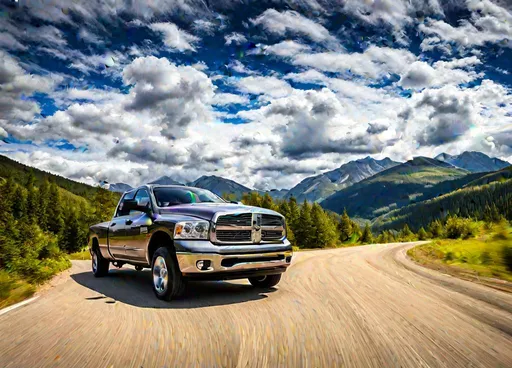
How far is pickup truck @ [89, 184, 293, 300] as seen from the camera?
5.23m

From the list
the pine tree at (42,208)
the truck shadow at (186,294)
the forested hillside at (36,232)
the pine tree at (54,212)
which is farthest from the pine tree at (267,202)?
the truck shadow at (186,294)

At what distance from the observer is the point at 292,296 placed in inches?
216

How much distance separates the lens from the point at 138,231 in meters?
6.71

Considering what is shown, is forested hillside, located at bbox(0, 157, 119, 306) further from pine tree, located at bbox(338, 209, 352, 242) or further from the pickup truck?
pine tree, located at bbox(338, 209, 352, 242)

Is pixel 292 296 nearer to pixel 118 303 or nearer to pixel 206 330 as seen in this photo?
pixel 206 330

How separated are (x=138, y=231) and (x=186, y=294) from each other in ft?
5.58

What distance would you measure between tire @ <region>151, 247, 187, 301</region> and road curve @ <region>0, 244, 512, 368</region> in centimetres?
21

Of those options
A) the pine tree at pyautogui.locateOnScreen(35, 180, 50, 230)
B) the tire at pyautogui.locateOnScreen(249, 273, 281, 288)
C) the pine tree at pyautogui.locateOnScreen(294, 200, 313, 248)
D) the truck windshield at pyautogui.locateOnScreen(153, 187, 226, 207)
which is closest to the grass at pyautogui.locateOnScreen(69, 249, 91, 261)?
the truck windshield at pyautogui.locateOnScreen(153, 187, 226, 207)

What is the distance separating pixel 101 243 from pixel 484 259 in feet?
34.2

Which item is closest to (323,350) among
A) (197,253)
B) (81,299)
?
(197,253)

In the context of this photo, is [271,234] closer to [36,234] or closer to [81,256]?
[36,234]

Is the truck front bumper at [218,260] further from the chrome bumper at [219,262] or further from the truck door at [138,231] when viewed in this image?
the truck door at [138,231]

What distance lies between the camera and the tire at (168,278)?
5.35 metres

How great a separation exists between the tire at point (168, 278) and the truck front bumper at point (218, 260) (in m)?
0.19
